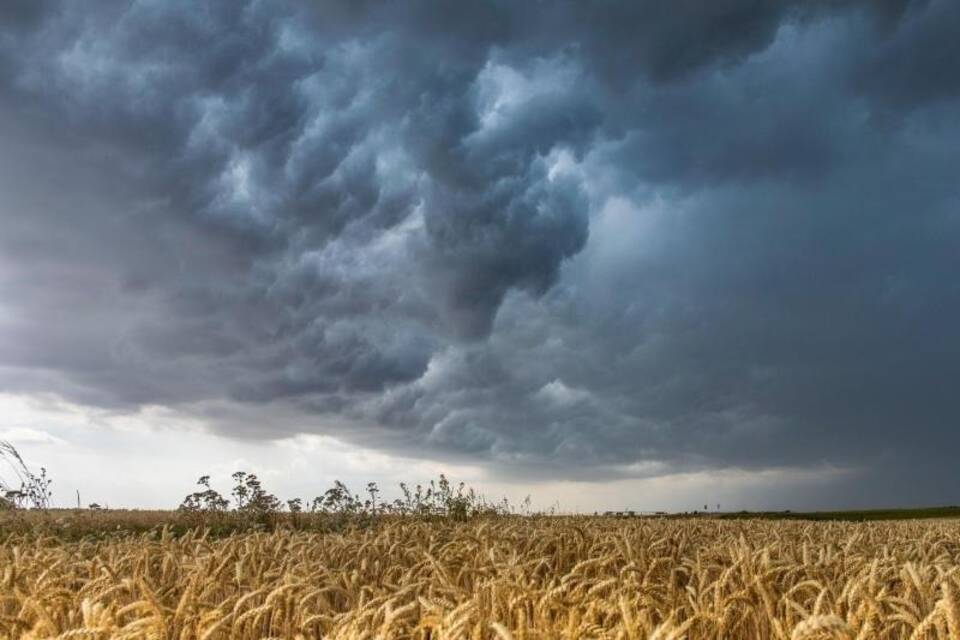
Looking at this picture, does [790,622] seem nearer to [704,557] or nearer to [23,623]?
[704,557]

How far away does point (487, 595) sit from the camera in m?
5.80

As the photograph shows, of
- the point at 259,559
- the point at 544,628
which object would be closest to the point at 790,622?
the point at 544,628

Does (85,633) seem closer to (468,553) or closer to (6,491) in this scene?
(468,553)

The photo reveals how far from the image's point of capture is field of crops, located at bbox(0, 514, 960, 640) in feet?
15.5

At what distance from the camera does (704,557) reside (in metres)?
8.15

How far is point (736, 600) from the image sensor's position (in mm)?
6094

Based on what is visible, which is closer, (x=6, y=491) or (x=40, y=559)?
(x=40, y=559)

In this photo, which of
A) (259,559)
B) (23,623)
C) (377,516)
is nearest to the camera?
(23,623)

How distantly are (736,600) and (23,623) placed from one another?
5.01 meters

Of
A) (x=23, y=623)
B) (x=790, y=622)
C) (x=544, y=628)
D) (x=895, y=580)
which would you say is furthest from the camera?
(x=895, y=580)

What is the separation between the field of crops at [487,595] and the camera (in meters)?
4.73

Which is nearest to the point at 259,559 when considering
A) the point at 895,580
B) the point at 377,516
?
the point at 895,580

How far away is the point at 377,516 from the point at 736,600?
55.3 ft

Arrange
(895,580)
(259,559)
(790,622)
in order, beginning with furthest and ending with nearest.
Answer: (259,559) < (895,580) < (790,622)
